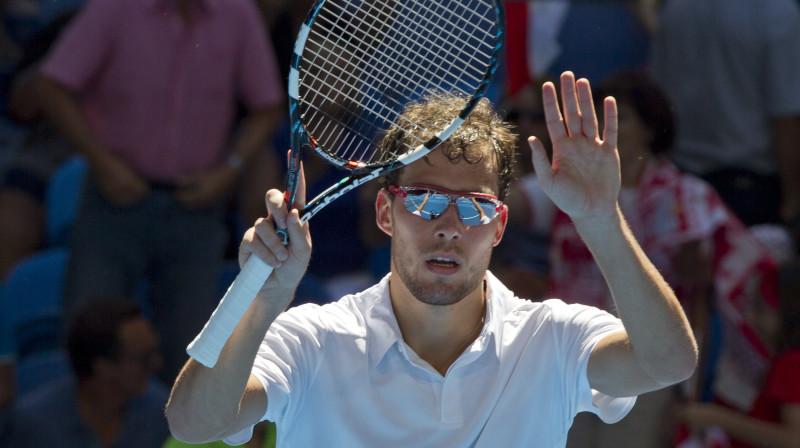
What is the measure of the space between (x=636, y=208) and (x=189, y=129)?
2280mm

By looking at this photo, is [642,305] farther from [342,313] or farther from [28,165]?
[28,165]

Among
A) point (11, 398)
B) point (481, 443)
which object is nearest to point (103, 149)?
point (11, 398)

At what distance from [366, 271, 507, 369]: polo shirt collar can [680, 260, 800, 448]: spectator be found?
2.46 meters

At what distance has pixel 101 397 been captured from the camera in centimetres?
525

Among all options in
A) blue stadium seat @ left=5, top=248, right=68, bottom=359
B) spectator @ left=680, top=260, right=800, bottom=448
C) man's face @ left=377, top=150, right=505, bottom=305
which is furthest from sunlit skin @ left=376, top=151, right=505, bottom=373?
blue stadium seat @ left=5, top=248, right=68, bottom=359

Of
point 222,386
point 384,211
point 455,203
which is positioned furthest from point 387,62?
point 222,386

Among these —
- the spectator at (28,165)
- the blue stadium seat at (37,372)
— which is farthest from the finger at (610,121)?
the spectator at (28,165)

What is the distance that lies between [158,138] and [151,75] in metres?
0.32

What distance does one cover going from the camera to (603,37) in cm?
656

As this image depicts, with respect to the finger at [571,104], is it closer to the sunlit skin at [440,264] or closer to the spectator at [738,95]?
the sunlit skin at [440,264]

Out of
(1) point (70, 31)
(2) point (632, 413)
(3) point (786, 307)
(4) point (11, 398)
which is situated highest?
(1) point (70, 31)

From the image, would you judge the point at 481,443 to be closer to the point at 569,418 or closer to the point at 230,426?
the point at 569,418

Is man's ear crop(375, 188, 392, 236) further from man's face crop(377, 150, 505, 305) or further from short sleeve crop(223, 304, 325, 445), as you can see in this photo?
short sleeve crop(223, 304, 325, 445)

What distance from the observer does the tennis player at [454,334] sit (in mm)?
2879
